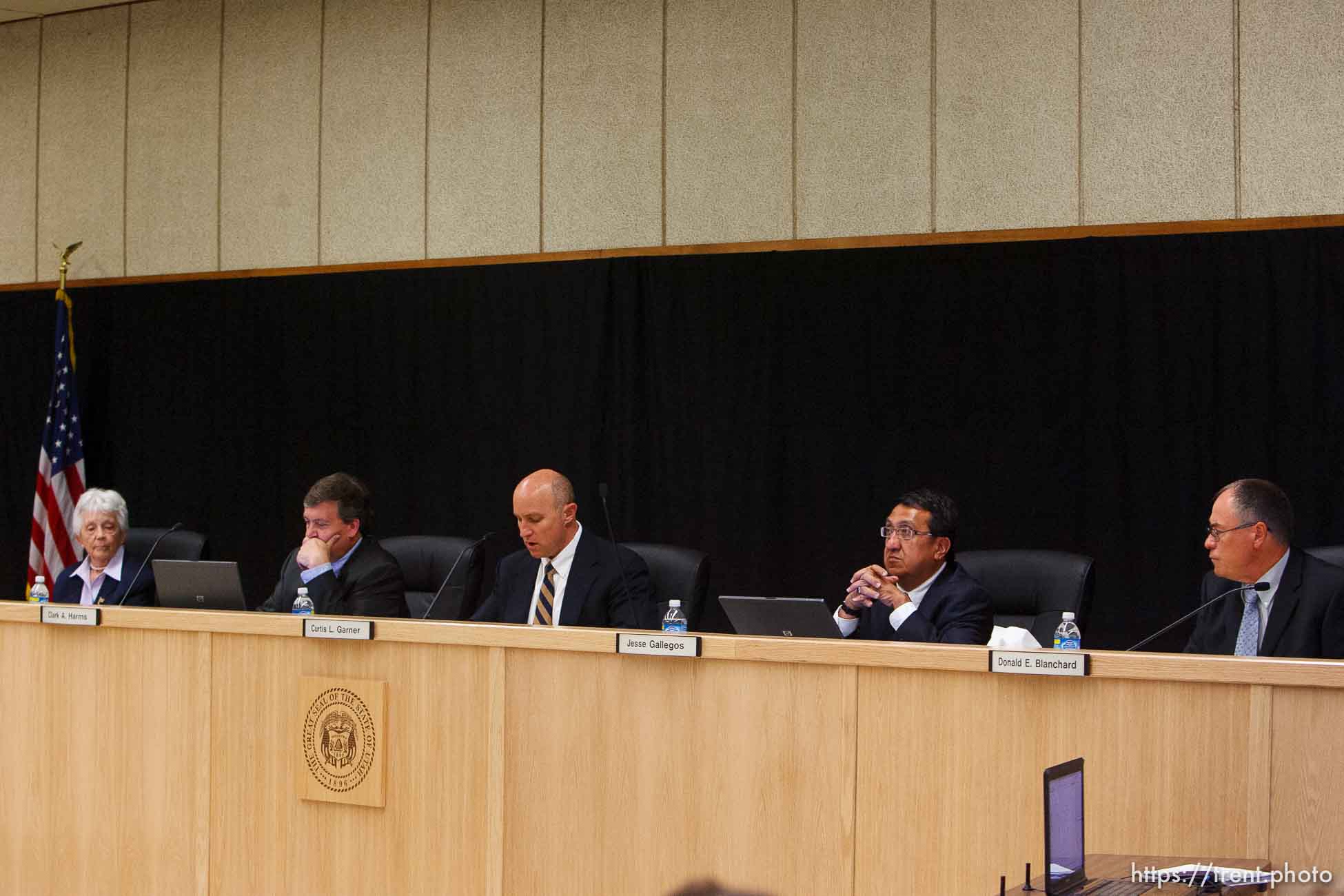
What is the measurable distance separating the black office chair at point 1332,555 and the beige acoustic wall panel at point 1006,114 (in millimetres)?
1656

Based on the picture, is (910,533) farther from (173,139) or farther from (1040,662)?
(173,139)

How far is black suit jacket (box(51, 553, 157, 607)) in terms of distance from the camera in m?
4.58

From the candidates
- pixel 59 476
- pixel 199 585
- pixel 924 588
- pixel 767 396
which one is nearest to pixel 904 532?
pixel 924 588

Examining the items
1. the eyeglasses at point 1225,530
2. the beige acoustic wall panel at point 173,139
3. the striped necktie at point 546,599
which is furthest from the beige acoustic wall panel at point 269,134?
the eyeglasses at point 1225,530

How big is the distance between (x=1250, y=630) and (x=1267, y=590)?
23 cm

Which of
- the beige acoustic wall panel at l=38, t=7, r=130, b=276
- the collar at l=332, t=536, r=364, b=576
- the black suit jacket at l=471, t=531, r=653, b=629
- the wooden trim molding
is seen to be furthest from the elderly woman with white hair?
the beige acoustic wall panel at l=38, t=7, r=130, b=276

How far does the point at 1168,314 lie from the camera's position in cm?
485

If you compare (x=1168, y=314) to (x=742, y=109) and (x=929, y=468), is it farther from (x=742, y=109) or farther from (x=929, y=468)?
(x=742, y=109)

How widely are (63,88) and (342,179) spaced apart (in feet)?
5.54

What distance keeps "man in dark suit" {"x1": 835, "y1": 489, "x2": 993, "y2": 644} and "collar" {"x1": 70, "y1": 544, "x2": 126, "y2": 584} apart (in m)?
2.46

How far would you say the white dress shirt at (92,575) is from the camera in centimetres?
474

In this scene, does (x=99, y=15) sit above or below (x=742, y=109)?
above

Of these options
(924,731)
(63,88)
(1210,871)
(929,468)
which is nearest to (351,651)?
(924,731)

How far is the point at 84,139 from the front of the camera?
22.1 ft
